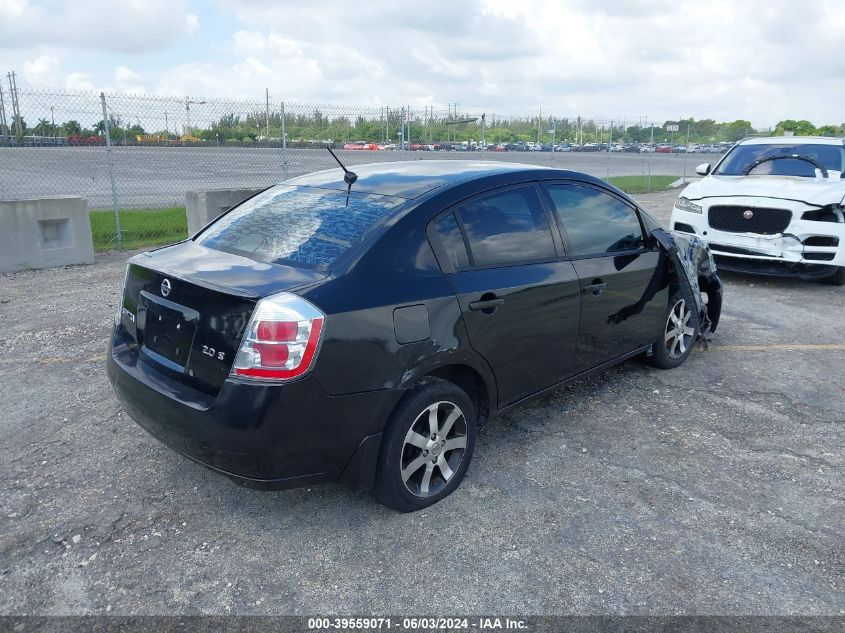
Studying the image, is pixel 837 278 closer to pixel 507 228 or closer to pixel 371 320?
pixel 507 228

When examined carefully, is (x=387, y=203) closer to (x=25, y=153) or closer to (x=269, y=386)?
(x=269, y=386)

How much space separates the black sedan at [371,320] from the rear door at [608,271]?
0.7 inches

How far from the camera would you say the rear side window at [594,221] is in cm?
412

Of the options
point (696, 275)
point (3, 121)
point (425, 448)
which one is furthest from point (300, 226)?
point (3, 121)

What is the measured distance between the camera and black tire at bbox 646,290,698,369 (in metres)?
5.14

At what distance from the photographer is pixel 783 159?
891 cm

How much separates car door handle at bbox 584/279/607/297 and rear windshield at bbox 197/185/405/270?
1.37m

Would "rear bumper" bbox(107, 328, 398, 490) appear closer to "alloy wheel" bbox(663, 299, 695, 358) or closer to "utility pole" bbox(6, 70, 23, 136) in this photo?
"alloy wheel" bbox(663, 299, 695, 358)

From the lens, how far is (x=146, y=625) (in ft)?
8.54

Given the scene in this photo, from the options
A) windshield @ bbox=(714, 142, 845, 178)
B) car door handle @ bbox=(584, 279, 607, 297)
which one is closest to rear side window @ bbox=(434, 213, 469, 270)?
car door handle @ bbox=(584, 279, 607, 297)

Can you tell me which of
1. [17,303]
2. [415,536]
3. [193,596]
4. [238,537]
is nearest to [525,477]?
[415,536]

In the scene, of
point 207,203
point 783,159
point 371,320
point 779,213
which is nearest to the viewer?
point 371,320

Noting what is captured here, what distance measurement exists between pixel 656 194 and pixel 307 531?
61.0ft

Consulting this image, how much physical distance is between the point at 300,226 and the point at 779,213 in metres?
6.35
